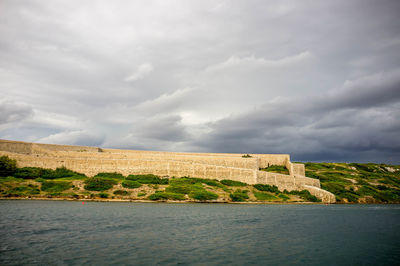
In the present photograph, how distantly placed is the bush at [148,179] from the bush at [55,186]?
12296 millimetres

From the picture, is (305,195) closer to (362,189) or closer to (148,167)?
(362,189)

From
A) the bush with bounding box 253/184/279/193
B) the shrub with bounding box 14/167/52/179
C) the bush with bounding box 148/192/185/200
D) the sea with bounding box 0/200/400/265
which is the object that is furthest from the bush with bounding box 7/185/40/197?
the bush with bounding box 253/184/279/193

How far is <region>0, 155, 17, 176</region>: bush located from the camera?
52.3 meters

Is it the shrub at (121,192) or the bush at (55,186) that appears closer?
the bush at (55,186)

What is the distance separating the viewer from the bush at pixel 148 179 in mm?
55281

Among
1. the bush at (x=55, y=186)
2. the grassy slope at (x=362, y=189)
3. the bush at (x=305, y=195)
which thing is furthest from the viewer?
the grassy slope at (x=362, y=189)

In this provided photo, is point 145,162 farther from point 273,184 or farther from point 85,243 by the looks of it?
point 85,243

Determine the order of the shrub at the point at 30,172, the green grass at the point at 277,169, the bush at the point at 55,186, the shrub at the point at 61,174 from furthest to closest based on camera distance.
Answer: the green grass at the point at 277,169
the shrub at the point at 61,174
the shrub at the point at 30,172
the bush at the point at 55,186

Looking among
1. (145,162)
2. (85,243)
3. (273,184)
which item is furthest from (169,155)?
(85,243)

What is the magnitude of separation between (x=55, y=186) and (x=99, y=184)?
7.53 m

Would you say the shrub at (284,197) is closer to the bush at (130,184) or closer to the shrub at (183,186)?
the shrub at (183,186)

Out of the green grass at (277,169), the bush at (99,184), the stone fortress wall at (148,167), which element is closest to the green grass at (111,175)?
the stone fortress wall at (148,167)

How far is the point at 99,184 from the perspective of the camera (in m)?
50.8

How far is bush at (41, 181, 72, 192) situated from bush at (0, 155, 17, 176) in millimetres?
8973
